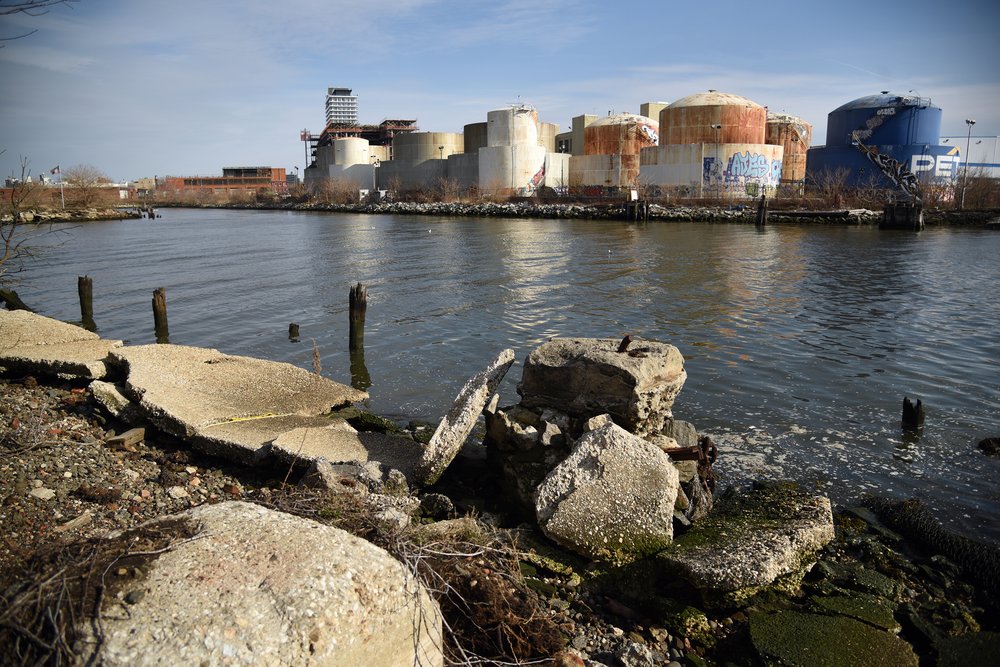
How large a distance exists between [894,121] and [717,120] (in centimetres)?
1416

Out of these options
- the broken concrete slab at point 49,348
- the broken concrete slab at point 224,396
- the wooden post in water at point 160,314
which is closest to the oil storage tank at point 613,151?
the wooden post in water at point 160,314

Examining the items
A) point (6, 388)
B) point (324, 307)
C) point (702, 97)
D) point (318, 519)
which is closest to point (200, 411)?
point (6, 388)

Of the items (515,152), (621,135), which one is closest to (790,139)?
(621,135)

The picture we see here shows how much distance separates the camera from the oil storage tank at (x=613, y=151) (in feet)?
208

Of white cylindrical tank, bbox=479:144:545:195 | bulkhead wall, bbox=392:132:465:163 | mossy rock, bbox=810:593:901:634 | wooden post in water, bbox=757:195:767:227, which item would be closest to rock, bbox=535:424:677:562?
mossy rock, bbox=810:593:901:634

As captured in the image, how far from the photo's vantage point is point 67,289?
72.3 ft

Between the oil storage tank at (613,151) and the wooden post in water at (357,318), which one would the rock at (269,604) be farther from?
the oil storage tank at (613,151)

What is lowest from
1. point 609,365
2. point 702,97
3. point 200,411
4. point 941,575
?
point 941,575

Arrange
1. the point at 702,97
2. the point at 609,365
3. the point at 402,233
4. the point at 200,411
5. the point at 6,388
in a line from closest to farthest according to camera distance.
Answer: the point at 609,365, the point at 200,411, the point at 6,388, the point at 402,233, the point at 702,97

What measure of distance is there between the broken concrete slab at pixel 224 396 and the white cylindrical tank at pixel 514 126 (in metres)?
61.8

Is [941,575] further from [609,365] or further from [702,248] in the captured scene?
[702,248]

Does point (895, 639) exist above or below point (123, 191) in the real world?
below

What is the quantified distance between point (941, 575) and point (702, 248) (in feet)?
93.2

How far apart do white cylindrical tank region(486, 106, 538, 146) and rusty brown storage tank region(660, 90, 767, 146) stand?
1652 cm
